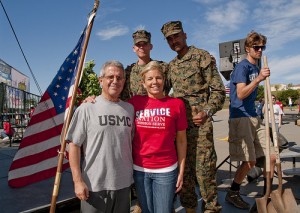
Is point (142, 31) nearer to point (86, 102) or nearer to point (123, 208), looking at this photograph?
point (86, 102)

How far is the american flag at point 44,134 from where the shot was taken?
10.2 ft

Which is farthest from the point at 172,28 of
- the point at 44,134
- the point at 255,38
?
the point at 44,134

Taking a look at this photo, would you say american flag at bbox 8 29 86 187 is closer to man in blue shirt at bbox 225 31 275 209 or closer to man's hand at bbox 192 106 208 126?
man's hand at bbox 192 106 208 126

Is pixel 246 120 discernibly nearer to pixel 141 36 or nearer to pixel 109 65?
pixel 141 36

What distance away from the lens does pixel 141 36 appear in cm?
309

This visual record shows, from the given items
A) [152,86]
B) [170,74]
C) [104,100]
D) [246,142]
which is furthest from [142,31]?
[246,142]

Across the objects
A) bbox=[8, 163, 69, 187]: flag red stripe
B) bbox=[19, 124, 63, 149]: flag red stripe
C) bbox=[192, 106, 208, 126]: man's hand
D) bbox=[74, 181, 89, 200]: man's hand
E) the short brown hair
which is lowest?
bbox=[8, 163, 69, 187]: flag red stripe

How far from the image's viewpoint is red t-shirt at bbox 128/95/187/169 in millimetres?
2158

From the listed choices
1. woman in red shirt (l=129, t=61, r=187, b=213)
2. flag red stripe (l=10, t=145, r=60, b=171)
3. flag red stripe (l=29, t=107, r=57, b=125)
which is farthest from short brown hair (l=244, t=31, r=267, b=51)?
flag red stripe (l=10, t=145, r=60, b=171)

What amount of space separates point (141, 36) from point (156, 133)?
136 cm

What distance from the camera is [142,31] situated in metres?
3.13

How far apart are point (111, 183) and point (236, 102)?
2087 mm

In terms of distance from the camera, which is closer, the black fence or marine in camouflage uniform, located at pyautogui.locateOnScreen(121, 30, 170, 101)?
marine in camouflage uniform, located at pyautogui.locateOnScreen(121, 30, 170, 101)

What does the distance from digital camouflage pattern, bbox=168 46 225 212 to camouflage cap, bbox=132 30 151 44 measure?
0.50 meters
